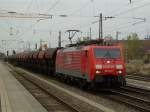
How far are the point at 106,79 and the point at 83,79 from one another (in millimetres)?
2191

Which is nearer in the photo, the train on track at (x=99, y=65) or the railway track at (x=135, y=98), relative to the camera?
the railway track at (x=135, y=98)

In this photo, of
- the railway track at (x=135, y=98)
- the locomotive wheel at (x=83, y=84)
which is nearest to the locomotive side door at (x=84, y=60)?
the locomotive wheel at (x=83, y=84)

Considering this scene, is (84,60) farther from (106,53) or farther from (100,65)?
(100,65)

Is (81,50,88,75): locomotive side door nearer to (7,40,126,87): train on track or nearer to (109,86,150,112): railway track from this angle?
(7,40,126,87): train on track

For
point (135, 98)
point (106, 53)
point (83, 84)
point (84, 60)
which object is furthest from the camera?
point (83, 84)

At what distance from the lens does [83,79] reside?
76.3 feet

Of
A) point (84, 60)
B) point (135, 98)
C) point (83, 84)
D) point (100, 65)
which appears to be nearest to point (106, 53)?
point (100, 65)

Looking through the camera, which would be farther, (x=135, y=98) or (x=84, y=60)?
(x=84, y=60)

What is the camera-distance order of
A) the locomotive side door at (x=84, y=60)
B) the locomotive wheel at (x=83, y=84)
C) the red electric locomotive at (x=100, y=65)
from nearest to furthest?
the red electric locomotive at (x=100, y=65), the locomotive side door at (x=84, y=60), the locomotive wheel at (x=83, y=84)

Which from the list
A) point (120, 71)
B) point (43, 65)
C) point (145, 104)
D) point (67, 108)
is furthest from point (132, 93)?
point (43, 65)

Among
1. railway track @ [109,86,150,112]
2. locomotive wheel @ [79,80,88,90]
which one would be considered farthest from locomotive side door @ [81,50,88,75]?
railway track @ [109,86,150,112]

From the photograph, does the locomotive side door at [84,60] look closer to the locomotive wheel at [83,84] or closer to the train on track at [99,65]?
the train on track at [99,65]

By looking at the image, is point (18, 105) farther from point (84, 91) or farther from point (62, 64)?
point (62, 64)

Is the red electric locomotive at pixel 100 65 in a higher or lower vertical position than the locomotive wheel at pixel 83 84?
higher
